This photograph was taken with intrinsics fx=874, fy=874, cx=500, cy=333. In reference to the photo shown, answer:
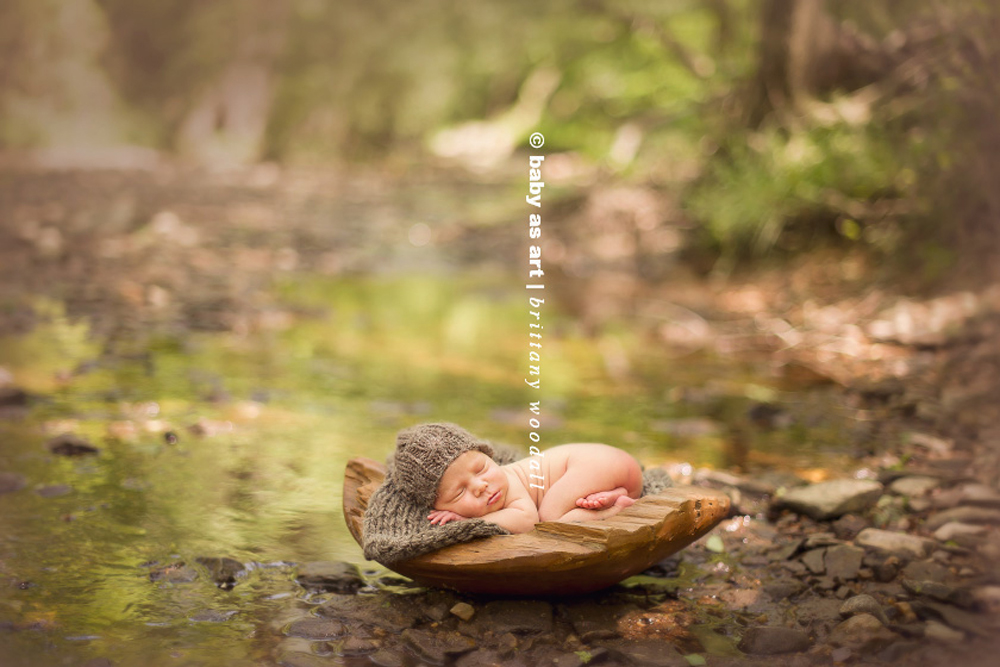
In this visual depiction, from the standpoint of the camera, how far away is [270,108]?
55.4ft

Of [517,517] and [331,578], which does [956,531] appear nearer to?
[517,517]

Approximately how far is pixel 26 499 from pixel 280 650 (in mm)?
1222

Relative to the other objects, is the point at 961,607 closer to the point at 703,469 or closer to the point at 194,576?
the point at 703,469

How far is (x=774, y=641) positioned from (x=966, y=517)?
1016 mm

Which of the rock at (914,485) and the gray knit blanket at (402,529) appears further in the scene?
the rock at (914,485)

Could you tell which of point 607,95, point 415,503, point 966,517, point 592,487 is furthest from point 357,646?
point 607,95

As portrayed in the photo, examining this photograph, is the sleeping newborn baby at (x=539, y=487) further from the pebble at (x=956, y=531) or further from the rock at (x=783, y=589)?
the pebble at (x=956, y=531)

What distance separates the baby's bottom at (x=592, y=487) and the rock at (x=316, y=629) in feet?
1.93

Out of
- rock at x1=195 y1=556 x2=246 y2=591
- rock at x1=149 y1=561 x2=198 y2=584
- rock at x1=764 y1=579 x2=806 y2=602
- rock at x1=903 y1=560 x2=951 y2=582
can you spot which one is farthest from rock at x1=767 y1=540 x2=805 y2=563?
rock at x1=149 y1=561 x2=198 y2=584

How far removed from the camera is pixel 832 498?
110 inches

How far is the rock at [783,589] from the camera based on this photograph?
2.31 m

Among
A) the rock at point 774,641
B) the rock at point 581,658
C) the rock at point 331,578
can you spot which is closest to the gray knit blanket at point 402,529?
the rock at point 331,578

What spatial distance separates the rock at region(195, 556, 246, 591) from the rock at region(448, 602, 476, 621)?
590 millimetres

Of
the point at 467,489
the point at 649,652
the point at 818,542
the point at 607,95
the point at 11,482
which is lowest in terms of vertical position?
the point at 649,652
